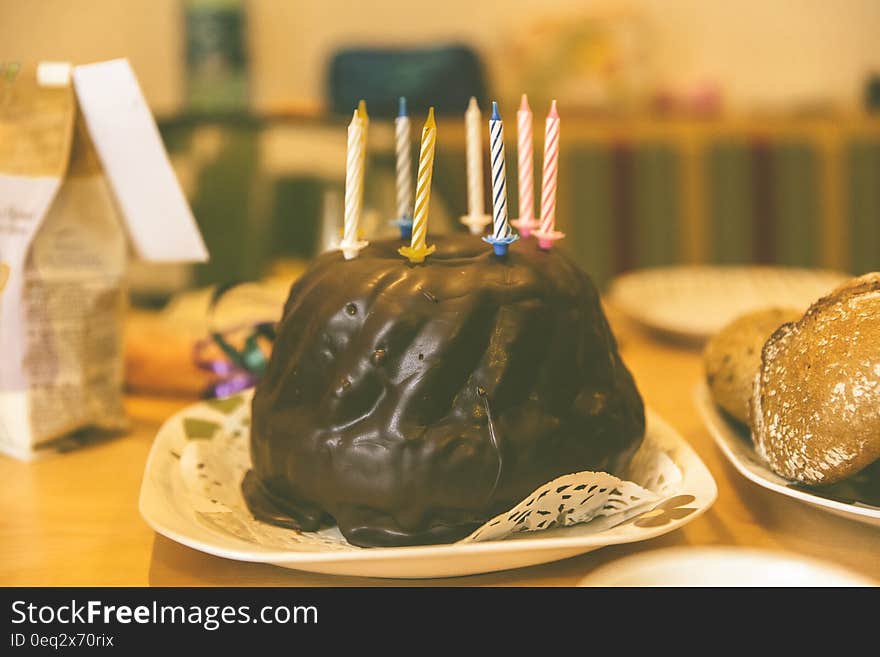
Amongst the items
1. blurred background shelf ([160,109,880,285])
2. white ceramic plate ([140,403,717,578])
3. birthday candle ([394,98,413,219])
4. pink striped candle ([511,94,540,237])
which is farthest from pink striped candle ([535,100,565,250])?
blurred background shelf ([160,109,880,285])

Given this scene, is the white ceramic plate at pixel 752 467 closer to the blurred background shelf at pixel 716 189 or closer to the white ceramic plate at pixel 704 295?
the white ceramic plate at pixel 704 295

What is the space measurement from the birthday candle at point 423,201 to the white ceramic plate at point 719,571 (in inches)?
10.9

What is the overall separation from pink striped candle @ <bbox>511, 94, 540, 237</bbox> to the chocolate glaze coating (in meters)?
0.07

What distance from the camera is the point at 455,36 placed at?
2.72 m

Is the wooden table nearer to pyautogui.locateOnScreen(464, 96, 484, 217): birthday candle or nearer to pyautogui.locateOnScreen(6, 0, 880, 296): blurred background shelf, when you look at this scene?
pyautogui.locateOnScreen(464, 96, 484, 217): birthday candle

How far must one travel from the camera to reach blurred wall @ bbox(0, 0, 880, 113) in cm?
265

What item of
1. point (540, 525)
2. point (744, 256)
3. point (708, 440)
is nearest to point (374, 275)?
point (540, 525)

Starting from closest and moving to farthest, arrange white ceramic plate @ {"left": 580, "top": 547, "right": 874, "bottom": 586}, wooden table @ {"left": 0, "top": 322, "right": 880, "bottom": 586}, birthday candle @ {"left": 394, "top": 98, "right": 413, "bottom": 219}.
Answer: white ceramic plate @ {"left": 580, "top": 547, "right": 874, "bottom": 586} → wooden table @ {"left": 0, "top": 322, "right": 880, "bottom": 586} → birthday candle @ {"left": 394, "top": 98, "right": 413, "bottom": 219}

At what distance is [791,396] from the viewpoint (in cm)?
73

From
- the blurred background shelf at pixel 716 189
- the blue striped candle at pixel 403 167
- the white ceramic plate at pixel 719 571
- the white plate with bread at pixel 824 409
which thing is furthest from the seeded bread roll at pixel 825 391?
the blurred background shelf at pixel 716 189

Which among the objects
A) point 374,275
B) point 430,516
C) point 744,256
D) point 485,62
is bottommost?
point 744,256

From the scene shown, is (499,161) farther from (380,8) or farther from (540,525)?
(380,8)

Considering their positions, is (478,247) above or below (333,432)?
above

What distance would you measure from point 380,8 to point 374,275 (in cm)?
217
